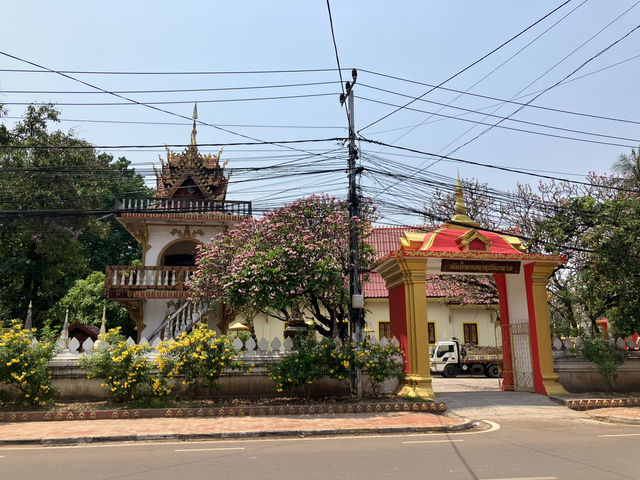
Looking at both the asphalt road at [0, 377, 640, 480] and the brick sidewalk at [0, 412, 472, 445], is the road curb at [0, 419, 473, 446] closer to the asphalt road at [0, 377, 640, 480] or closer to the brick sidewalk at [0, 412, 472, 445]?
the brick sidewalk at [0, 412, 472, 445]

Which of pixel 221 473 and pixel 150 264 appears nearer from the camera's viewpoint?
pixel 221 473

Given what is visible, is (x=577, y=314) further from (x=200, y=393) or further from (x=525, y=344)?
Answer: (x=200, y=393)

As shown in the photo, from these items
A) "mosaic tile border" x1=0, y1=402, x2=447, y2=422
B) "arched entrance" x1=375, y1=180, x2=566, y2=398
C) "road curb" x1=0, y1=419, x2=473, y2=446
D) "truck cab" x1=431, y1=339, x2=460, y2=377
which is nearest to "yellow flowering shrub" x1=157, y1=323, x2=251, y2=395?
"mosaic tile border" x1=0, y1=402, x2=447, y2=422

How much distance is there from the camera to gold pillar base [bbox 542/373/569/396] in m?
14.3

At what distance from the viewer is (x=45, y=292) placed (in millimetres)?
27344

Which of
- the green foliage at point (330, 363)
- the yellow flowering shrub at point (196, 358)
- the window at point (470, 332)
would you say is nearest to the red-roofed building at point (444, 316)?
the window at point (470, 332)

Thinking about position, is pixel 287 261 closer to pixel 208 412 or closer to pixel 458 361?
pixel 208 412

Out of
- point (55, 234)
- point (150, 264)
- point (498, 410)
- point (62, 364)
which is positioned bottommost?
point (498, 410)

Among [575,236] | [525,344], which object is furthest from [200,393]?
[575,236]

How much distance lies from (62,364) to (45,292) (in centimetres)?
1680

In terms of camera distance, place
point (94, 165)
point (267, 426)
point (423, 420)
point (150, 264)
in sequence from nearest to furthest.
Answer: point (267, 426) → point (423, 420) → point (150, 264) → point (94, 165)

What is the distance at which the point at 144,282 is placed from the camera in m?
20.1

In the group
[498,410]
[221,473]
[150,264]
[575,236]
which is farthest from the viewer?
[150,264]

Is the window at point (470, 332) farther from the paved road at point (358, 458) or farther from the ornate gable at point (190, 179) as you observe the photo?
the paved road at point (358, 458)
